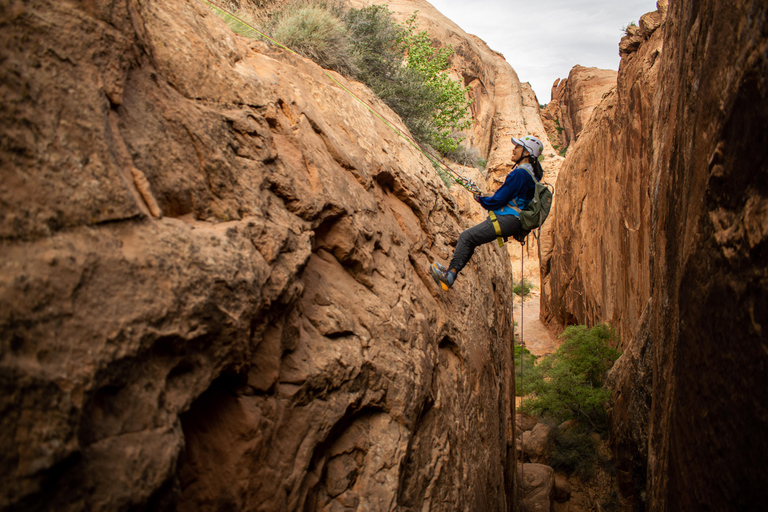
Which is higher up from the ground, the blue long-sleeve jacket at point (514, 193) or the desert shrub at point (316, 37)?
the desert shrub at point (316, 37)

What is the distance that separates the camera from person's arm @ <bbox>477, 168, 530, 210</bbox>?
584 cm

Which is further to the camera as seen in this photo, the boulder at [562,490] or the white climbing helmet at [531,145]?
the boulder at [562,490]

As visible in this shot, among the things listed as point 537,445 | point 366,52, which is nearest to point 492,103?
point 366,52

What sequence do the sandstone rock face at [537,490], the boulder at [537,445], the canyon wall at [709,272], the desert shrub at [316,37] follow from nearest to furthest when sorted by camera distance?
the canyon wall at [709,272] → the desert shrub at [316,37] → the sandstone rock face at [537,490] → the boulder at [537,445]

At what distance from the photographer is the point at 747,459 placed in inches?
100

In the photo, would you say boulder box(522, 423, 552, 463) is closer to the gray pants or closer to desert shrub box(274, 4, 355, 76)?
the gray pants

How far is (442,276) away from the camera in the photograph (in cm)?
584

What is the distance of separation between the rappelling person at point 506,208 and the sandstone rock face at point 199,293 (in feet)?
2.45

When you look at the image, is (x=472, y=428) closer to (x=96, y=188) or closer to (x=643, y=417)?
(x=643, y=417)

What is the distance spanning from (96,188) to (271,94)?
A: 7.95 feet

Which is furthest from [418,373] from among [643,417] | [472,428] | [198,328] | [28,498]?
[643,417]

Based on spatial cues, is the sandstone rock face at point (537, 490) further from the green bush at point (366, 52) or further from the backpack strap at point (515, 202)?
the green bush at point (366, 52)

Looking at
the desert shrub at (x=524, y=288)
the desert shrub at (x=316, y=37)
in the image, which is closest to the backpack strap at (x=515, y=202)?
the desert shrub at (x=316, y=37)

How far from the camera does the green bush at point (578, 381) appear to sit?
40.3 ft
